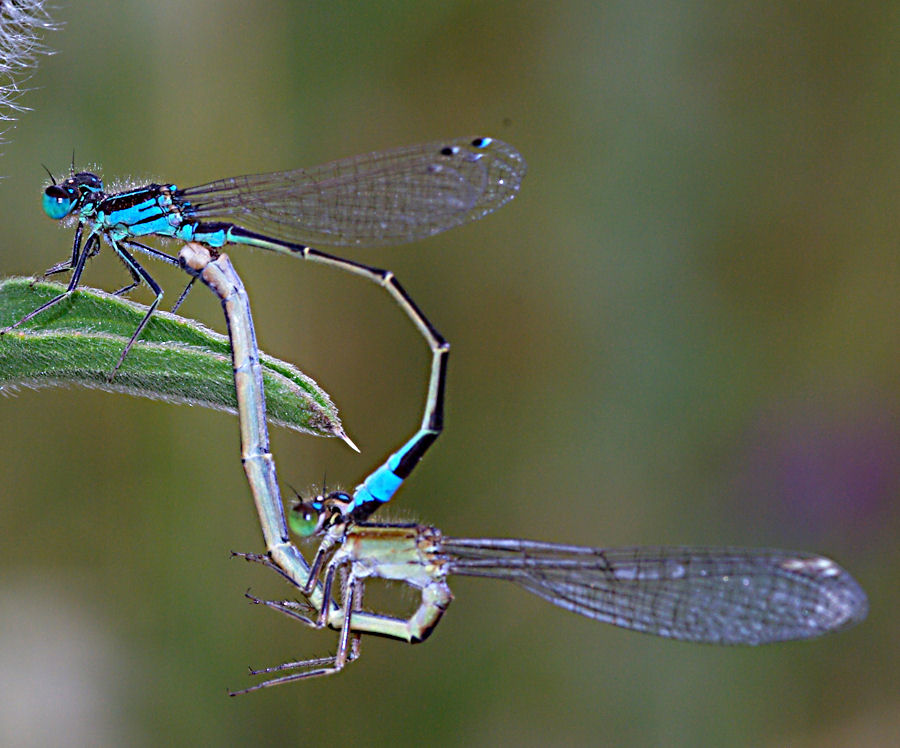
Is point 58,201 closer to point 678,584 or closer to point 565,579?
point 565,579

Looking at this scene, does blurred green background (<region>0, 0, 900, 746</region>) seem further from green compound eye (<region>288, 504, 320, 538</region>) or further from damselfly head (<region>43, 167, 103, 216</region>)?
green compound eye (<region>288, 504, 320, 538</region>)

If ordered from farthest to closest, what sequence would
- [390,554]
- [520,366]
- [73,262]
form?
[520,366]
[390,554]
[73,262]

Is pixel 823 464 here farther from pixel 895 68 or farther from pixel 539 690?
pixel 895 68

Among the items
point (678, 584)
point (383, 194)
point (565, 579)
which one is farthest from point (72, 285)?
point (678, 584)

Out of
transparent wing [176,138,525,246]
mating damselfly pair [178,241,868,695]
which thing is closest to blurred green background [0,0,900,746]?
transparent wing [176,138,525,246]

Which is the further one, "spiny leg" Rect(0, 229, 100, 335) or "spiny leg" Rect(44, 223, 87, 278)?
"spiny leg" Rect(44, 223, 87, 278)

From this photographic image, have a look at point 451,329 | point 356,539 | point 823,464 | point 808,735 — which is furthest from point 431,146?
point 808,735
